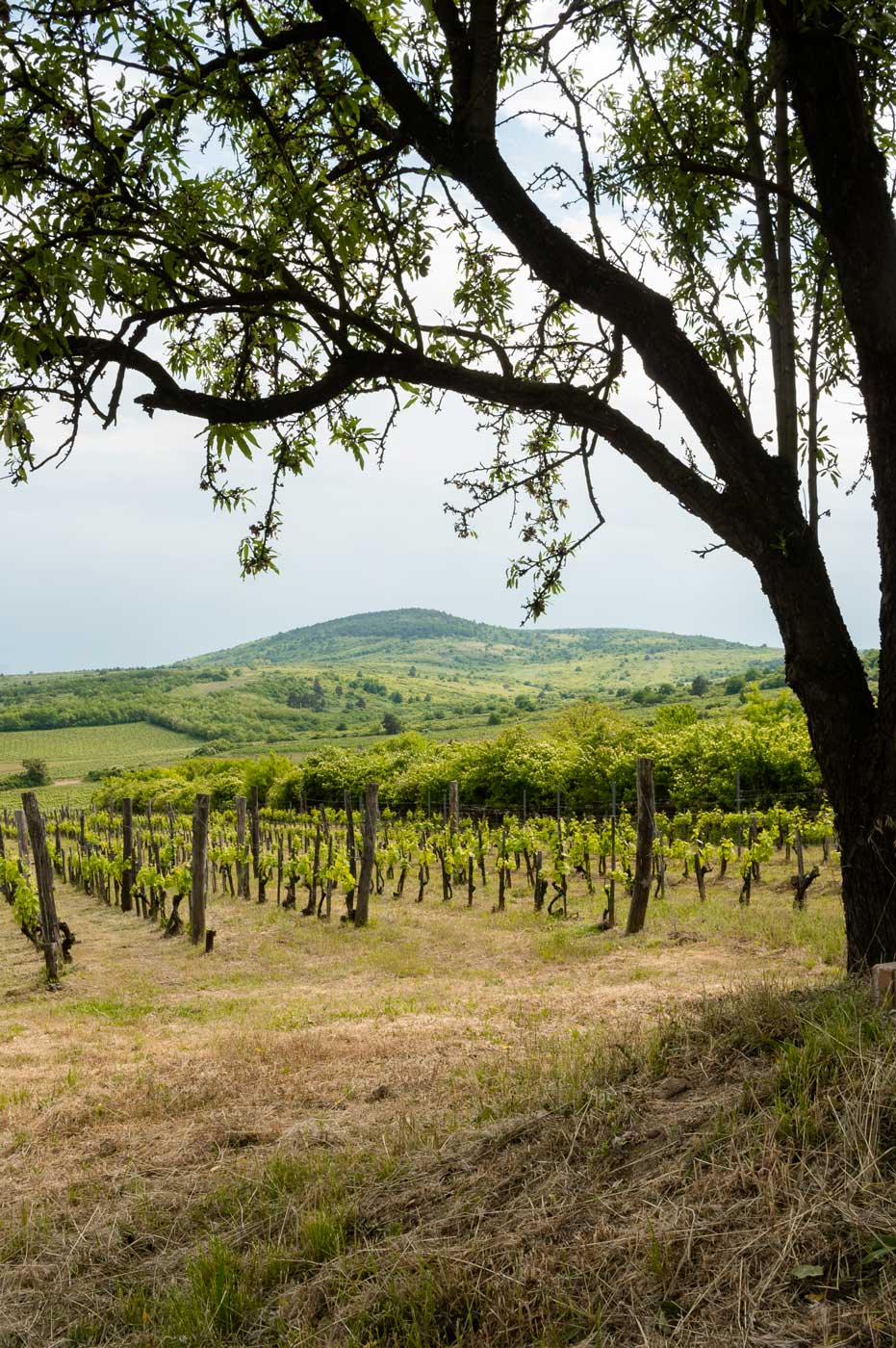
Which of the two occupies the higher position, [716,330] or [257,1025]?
[716,330]

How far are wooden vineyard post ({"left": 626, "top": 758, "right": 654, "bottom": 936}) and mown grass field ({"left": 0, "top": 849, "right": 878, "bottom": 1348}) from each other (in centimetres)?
424

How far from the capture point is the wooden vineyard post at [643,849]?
12289mm

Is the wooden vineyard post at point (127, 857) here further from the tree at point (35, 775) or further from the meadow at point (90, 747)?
the tree at point (35, 775)

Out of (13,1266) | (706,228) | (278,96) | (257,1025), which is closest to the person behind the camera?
(13,1266)

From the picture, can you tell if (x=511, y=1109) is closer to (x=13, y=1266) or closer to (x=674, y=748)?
(x=13, y=1266)

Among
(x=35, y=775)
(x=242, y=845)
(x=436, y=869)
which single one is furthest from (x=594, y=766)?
(x=35, y=775)

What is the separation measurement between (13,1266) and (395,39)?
23.0ft

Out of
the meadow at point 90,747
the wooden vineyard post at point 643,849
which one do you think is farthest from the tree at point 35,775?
the wooden vineyard post at point 643,849

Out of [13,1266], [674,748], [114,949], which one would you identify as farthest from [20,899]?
[674,748]

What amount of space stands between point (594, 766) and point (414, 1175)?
2445cm

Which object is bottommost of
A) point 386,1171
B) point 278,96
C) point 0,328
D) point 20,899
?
point 20,899

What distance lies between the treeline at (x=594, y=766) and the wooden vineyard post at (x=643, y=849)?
8452 millimetres

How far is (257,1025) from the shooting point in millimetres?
8117

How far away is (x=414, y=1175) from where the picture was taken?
3.61 metres
